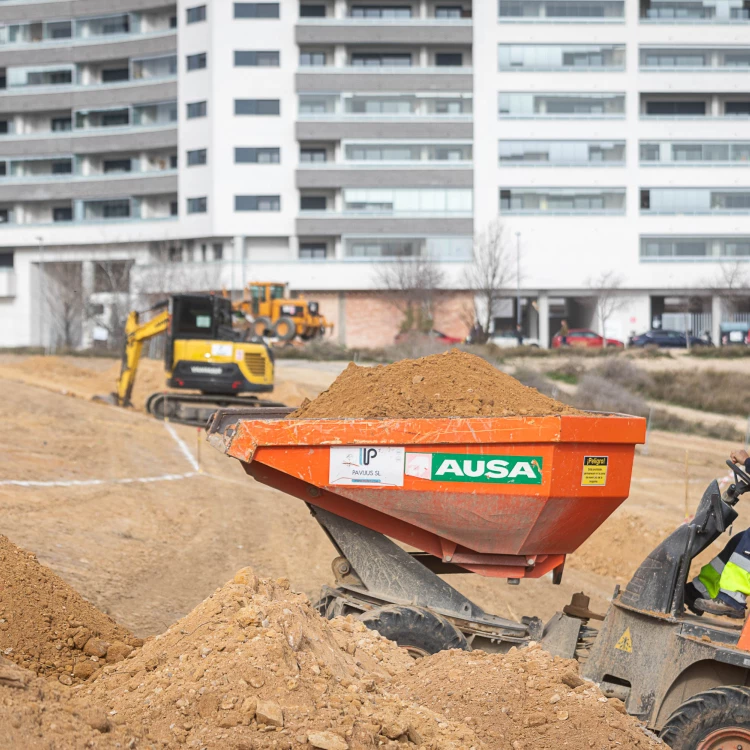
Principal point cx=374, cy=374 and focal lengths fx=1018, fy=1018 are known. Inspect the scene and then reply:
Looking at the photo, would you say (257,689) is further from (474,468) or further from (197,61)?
(197,61)

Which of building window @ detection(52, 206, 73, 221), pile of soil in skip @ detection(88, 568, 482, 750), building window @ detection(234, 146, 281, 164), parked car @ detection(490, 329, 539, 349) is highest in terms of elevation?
building window @ detection(234, 146, 281, 164)

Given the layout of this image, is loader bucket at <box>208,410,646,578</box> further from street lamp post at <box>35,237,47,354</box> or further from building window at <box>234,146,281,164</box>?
street lamp post at <box>35,237,47,354</box>

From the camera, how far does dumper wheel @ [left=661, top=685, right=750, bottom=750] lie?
5.47m

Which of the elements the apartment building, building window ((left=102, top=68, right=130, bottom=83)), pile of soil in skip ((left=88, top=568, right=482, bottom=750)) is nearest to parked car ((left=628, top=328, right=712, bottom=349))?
the apartment building

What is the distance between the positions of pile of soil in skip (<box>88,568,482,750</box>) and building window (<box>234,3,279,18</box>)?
64.0 m

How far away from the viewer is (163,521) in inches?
529

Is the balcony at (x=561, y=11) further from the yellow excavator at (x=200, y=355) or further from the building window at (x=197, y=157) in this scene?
the yellow excavator at (x=200, y=355)

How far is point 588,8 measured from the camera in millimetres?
65000

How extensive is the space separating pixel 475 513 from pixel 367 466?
2.70 ft

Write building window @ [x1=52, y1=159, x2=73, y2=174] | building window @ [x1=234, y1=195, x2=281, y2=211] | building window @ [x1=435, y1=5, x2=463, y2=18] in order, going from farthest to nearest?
building window @ [x1=52, y1=159, x2=73, y2=174] < building window @ [x1=435, y1=5, x2=463, y2=18] < building window @ [x1=234, y1=195, x2=281, y2=211]

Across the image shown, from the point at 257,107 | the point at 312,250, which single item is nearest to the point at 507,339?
the point at 312,250

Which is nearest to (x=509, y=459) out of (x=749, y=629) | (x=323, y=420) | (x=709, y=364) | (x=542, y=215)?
(x=323, y=420)

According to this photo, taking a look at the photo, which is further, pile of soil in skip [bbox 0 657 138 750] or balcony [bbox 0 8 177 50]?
balcony [bbox 0 8 177 50]

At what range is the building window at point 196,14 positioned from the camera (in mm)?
65875
